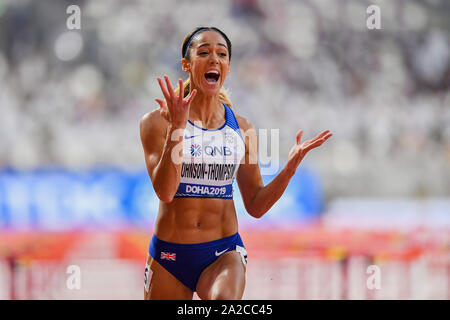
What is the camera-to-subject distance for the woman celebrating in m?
3.24

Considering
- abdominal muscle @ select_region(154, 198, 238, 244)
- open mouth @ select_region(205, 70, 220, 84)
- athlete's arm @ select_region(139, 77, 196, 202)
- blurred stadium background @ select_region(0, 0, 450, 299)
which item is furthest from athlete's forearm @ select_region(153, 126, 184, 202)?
blurred stadium background @ select_region(0, 0, 450, 299)

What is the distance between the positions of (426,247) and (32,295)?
618 centimetres

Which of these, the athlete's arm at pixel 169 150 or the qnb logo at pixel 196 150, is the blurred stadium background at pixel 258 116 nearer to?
the qnb logo at pixel 196 150

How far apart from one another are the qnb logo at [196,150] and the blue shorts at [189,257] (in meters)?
0.54

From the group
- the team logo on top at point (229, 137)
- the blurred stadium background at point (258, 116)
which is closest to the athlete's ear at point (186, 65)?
the team logo on top at point (229, 137)

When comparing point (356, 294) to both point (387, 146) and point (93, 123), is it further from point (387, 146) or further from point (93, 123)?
point (93, 123)

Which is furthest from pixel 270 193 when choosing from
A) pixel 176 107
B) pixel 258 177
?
pixel 176 107

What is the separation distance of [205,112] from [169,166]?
703 millimetres

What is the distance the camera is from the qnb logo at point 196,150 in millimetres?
3320

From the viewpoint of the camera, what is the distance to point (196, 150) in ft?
10.9

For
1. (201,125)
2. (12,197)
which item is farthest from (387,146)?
(201,125)

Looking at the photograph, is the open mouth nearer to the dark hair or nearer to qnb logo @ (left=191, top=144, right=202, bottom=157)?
the dark hair

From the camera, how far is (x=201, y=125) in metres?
3.43
